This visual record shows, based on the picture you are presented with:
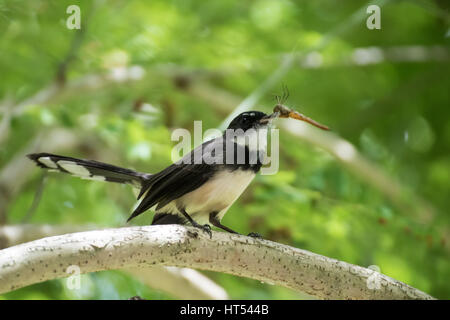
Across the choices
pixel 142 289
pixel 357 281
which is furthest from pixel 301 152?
pixel 357 281

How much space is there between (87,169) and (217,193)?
0.90 metres

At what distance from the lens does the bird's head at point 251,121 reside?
13.3 ft

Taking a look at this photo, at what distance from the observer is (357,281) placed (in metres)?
3.20

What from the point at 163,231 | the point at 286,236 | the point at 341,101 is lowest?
the point at 163,231

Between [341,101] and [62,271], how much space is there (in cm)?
455

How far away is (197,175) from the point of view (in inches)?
150

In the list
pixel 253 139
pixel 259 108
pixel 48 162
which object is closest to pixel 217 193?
pixel 253 139

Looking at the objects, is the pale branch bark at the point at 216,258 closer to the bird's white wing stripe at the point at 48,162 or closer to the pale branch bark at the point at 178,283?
the bird's white wing stripe at the point at 48,162

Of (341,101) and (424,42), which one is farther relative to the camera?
(424,42)

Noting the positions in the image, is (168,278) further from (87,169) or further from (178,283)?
(87,169)

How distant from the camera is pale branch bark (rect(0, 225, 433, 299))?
267cm

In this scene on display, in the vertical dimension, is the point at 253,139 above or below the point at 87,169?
above
